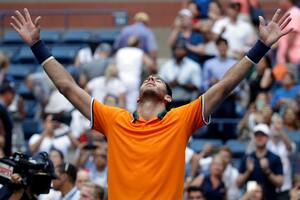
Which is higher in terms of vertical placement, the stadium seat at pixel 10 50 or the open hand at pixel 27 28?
the open hand at pixel 27 28

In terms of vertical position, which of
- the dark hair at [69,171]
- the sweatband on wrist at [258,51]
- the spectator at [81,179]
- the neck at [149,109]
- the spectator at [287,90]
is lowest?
the spectator at [81,179]

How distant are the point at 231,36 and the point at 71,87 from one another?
8.88m

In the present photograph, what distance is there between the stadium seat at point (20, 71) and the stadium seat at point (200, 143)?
466 centimetres

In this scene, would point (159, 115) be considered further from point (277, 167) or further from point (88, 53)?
point (88, 53)

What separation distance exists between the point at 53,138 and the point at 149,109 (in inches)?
239

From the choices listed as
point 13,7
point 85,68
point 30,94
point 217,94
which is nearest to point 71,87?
point 217,94

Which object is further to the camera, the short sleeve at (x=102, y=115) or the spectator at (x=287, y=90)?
the spectator at (x=287, y=90)

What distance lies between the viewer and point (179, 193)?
23.0ft

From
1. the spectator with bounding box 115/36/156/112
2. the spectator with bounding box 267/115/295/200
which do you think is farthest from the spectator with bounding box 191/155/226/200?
the spectator with bounding box 115/36/156/112

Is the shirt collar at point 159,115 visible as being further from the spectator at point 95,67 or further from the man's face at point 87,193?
the spectator at point 95,67

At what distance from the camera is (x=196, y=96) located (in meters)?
14.7

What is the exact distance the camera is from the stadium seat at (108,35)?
18.6 meters

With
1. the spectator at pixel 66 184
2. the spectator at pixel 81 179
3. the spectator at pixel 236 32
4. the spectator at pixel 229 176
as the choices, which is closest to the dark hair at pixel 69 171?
the spectator at pixel 66 184

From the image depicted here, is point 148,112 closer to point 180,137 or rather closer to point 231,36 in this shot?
point 180,137
